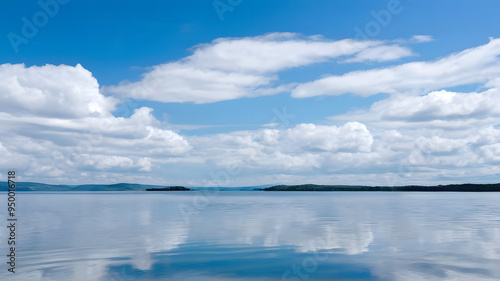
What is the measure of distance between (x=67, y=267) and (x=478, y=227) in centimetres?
4776

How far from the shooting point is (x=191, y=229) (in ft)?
161

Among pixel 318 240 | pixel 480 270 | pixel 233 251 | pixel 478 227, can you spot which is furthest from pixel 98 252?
pixel 478 227

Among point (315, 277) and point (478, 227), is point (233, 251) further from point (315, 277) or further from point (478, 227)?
point (478, 227)

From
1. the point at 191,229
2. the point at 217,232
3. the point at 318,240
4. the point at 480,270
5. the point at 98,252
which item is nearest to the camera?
the point at 480,270

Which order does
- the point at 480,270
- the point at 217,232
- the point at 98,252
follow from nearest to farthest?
the point at 480,270
the point at 98,252
the point at 217,232

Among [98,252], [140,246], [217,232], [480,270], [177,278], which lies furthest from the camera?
[217,232]

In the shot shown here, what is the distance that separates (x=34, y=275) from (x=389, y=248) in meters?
27.4

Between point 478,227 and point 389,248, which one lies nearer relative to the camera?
point 389,248

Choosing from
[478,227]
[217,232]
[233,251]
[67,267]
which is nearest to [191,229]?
[217,232]

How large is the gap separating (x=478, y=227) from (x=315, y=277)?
1416 inches

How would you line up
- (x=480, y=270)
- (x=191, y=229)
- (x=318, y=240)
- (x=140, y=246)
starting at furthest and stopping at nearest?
(x=191, y=229), (x=318, y=240), (x=140, y=246), (x=480, y=270)

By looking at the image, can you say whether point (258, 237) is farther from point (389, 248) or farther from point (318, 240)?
point (389, 248)

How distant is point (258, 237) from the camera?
137 ft

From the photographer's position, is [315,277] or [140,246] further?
[140,246]
